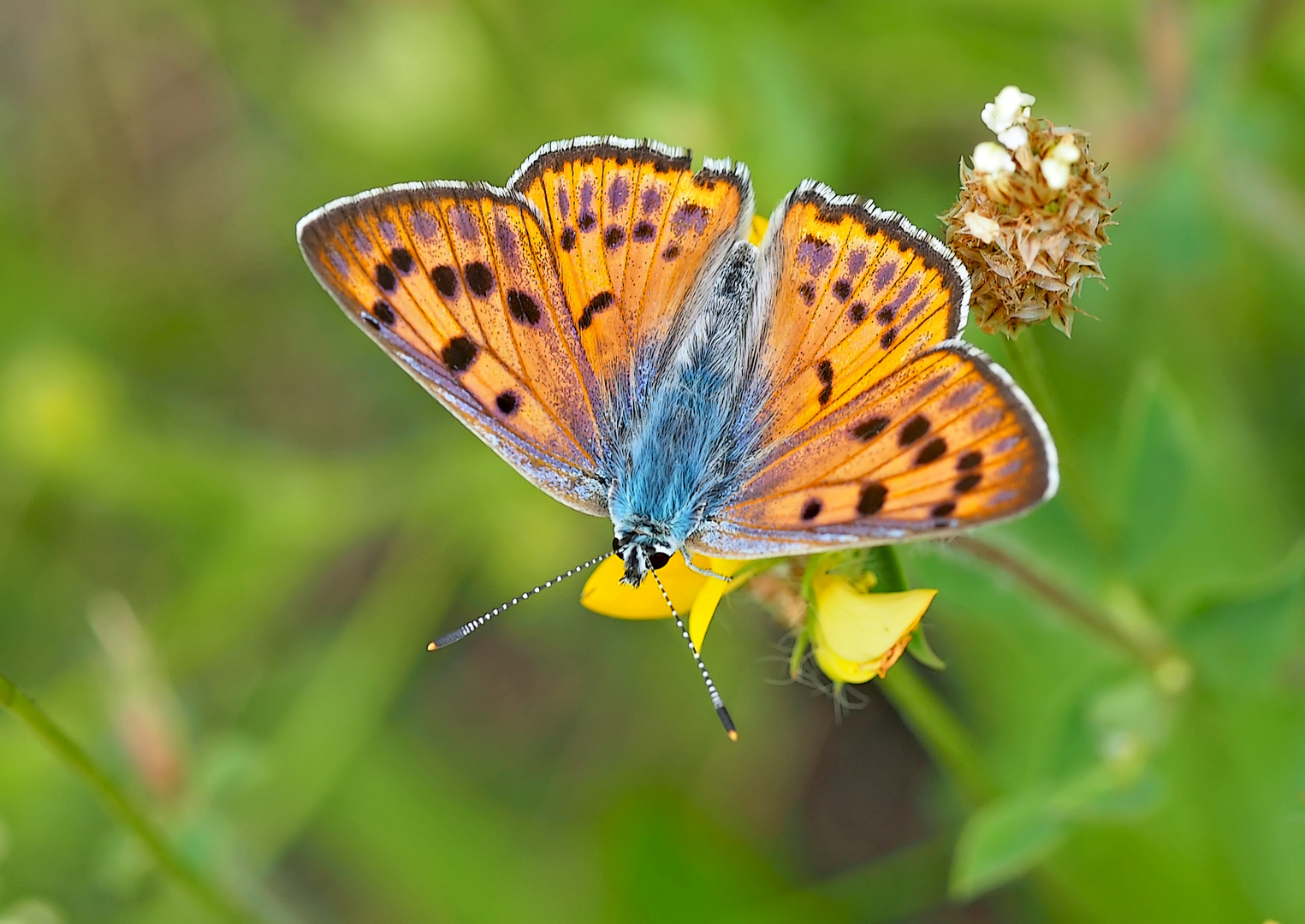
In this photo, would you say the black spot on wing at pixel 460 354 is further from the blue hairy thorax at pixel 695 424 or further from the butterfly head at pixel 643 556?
the butterfly head at pixel 643 556

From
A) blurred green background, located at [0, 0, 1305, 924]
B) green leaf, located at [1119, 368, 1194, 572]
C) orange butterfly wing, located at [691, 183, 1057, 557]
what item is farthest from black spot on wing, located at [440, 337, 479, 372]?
green leaf, located at [1119, 368, 1194, 572]

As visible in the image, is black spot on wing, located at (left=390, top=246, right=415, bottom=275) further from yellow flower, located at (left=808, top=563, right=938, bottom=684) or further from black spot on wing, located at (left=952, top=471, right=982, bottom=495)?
black spot on wing, located at (left=952, top=471, right=982, bottom=495)

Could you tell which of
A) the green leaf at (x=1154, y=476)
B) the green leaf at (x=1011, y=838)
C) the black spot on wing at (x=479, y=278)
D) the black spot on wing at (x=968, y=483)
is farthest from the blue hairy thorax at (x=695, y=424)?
the green leaf at (x=1154, y=476)

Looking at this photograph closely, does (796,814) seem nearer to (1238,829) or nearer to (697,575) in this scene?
(1238,829)

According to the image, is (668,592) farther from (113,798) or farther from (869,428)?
(113,798)

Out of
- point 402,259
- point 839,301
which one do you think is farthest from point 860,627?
point 402,259

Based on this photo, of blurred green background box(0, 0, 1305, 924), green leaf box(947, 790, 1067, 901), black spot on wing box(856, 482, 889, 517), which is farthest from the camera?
blurred green background box(0, 0, 1305, 924)
